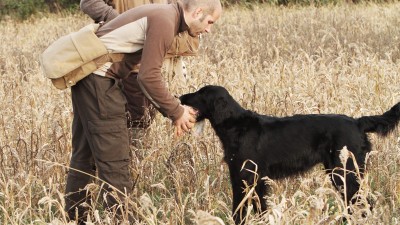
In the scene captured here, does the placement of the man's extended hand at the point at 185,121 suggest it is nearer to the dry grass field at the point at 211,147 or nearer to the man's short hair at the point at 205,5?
the dry grass field at the point at 211,147

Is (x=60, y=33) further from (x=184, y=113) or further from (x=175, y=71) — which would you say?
(x=184, y=113)

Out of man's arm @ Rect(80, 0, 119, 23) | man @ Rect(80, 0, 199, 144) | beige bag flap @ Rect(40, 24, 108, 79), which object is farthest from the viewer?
man's arm @ Rect(80, 0, 119, 23)

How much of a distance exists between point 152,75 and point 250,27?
342 inches

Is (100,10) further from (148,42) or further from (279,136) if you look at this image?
(279,136)

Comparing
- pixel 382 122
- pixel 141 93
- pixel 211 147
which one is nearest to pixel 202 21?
pixel 141 93

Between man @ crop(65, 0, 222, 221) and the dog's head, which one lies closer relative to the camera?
man @ crop(65, 0, 222, 221)

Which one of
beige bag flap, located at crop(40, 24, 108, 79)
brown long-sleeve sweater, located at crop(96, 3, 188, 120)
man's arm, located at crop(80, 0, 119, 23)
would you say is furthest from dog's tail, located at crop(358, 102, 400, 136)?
man's arm, located at crop(80, 0, 119, 23)

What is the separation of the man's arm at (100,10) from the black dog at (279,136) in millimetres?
1700

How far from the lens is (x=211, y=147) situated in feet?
17.2

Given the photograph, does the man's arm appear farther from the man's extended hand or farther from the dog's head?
the man's extended hand

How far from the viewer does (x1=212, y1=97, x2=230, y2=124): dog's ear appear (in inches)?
161

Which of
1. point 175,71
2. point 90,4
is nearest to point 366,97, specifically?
point 175,71

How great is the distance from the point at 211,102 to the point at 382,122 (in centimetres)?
112

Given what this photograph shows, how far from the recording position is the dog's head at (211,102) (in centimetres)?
409
